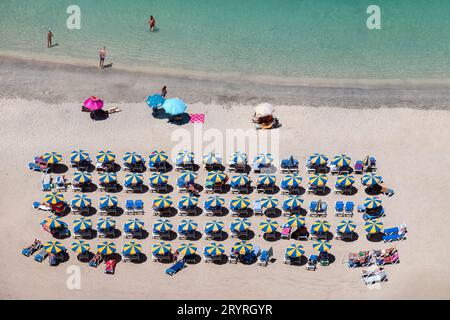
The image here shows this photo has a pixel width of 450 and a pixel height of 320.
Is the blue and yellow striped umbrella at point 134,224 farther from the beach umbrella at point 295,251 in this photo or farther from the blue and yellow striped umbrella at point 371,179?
the blue and yellow striped umbrella at point 371,179

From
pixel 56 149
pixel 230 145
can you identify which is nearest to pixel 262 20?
pixel 230 145

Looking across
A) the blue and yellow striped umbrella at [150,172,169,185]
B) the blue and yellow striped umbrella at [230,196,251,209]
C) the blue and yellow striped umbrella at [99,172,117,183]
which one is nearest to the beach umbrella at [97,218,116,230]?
the blue and yellow striped umbrella at [99,172,117,183]

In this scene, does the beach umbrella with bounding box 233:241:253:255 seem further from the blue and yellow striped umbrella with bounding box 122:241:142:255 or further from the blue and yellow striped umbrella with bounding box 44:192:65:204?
the blue and yellow striped umbrella with bounding box 44:192:65:204

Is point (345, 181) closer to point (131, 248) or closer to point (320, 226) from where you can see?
point (320, 226)

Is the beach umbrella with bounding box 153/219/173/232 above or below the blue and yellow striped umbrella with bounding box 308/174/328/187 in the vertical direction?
below

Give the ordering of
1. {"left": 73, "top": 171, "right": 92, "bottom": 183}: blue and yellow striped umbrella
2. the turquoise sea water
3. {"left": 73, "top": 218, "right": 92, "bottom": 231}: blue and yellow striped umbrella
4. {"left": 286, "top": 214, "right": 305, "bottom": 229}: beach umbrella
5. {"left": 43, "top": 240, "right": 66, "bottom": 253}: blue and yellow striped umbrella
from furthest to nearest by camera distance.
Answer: the turquoise sea water
{"left": 73, "top": 171, "right": 92, "bottom": 183}: blue and yellow striped umbrella
{"left": 286, "top": 214, "right": 305, "bottom": 229}: beach umbrella
{"left": 73, "top": 218, "right": 92, "bottom": 231}: blue and yellow striped umbrella
{"left": 43, "top": 240, "right": 66, "bottom": 253}: blue and yellow striped umbrella

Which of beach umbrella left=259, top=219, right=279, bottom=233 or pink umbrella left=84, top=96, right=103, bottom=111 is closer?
beach umbrella left=259, top=219, right=279, bottom=233

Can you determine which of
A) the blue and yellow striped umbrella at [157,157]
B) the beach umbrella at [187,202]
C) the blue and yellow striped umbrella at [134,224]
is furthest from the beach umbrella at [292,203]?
the blue and yellow striped umbrella at [134,224]
